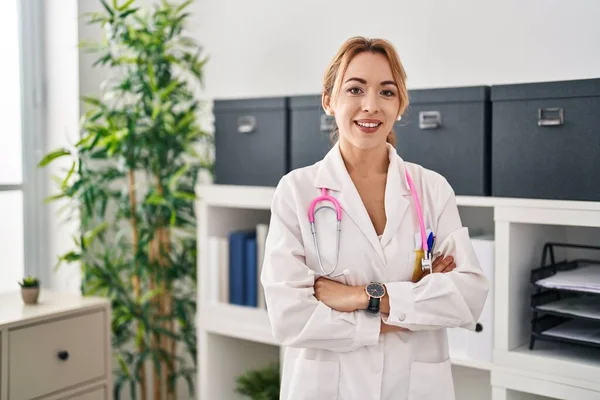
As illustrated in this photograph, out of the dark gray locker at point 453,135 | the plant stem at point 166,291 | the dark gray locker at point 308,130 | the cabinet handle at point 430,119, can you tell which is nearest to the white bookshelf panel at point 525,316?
the dark gray locker at point 453,135

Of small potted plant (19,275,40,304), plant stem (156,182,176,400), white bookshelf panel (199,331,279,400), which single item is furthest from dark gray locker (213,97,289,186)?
small potted plant (19,275,40,304)

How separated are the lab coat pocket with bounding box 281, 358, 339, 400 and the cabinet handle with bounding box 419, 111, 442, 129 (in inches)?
33.6

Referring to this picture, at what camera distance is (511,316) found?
82.4 inches

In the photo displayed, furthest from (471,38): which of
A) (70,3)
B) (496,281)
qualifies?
(70,3)

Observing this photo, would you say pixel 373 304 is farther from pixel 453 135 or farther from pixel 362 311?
pixel 453 135

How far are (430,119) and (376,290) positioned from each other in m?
0.76

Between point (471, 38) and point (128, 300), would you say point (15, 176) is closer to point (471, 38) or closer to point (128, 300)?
point (128, 300)

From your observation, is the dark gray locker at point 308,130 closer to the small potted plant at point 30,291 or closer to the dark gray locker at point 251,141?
the dark gray locker at point 251,141

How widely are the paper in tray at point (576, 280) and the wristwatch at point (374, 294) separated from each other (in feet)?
2.02

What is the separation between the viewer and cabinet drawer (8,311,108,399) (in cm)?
227

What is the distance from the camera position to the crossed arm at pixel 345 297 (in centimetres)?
161

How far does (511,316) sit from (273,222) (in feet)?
2.64

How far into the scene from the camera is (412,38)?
2.63 m

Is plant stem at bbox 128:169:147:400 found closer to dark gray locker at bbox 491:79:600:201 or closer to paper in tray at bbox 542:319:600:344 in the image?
dark gray locker at bbox 491:79:600:201
